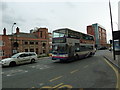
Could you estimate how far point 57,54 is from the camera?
14.5 meters

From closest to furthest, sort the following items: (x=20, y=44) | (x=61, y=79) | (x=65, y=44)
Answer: (x=61, y=79) < (x=65, y=44) < (x=20, y=44)

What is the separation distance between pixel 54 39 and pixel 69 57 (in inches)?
133

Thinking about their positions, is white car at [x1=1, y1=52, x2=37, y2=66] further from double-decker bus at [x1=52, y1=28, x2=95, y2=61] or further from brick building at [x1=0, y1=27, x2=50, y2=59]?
brick building at [x1=0, y1=27, x2=50, y2=59]

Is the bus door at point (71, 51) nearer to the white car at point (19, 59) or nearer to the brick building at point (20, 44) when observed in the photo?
the white car at point (19, 59)

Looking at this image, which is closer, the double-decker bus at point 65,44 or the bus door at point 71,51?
the double-decker bus at point 65,44

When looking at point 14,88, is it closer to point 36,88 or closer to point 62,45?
point 36,88

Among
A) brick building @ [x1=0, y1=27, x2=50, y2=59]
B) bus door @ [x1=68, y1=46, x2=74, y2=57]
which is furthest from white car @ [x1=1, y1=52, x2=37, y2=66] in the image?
brick building @ [x1=0, y1=27, x2=50, y2=59]

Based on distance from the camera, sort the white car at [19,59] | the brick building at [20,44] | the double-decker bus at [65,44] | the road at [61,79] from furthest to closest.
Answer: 1. the brick building at [20,44]
2. the double-decker bus at [65,44]
3. the white car at [19,59]
4. the road at [61,79]

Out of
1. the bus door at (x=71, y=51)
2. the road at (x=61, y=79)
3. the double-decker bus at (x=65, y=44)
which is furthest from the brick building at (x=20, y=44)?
the road at (x=61, y=79)

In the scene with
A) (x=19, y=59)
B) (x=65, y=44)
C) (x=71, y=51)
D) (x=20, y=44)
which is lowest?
(x=19, y=59)

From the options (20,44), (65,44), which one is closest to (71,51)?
(65,44)

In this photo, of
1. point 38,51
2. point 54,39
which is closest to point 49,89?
point 54,39

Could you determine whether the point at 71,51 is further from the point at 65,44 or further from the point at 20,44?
the point at 20,44

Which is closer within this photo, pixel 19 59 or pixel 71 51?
pixel 19 59
